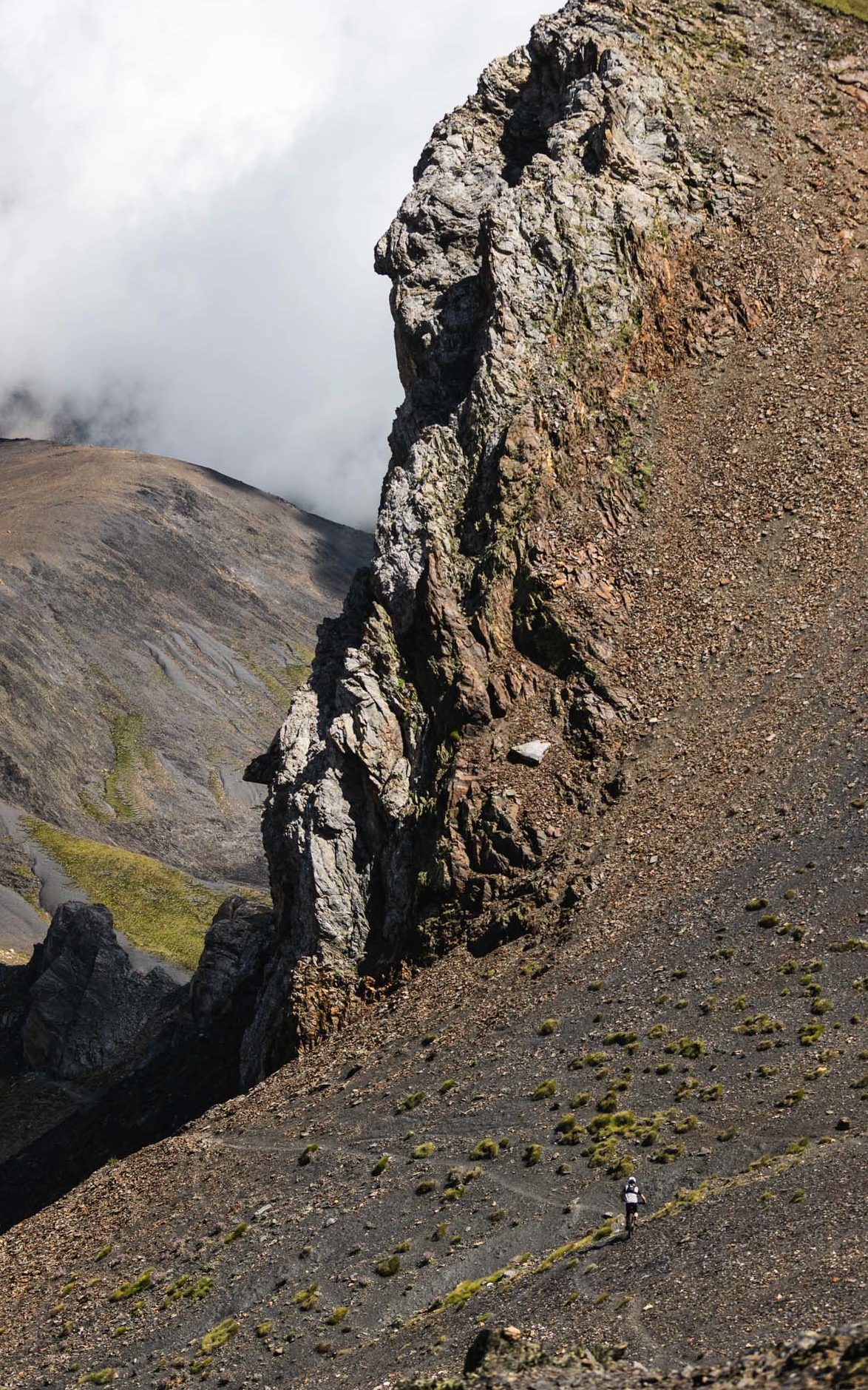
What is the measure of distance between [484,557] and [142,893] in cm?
10086

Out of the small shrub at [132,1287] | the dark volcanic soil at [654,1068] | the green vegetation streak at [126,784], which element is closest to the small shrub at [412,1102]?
the dark volcanic soil at [654,1068]

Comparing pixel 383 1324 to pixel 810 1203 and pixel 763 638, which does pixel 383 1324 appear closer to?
pixel 810 1203

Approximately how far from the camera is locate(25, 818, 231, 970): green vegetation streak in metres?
139

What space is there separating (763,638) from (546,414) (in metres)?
15.4

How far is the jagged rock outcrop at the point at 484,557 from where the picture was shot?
56594 millimetres

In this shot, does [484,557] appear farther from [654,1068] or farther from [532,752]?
[654,1068]

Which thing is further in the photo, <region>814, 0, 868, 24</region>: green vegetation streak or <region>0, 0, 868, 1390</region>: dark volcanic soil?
<region>814, 0, 868, 24</region>: green vegetation streak

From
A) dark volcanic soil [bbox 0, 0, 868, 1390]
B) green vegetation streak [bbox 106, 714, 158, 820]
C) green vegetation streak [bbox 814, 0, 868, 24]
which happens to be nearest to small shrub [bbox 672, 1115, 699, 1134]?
dark volcanic soil [bbox 0, 0, 868, 1390]

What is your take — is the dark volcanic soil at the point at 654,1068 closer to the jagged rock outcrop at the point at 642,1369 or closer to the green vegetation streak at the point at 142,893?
the jagged rock outcrop at the point at 642,1369

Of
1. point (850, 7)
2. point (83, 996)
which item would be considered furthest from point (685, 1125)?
point (83, 996)

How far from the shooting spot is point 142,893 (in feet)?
498

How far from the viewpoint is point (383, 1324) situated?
35.1 m

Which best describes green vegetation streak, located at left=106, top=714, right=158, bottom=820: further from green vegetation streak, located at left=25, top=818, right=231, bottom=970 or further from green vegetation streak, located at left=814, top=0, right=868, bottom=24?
green vegetation streak, located at left=814, top=0, right=868, bottom=24

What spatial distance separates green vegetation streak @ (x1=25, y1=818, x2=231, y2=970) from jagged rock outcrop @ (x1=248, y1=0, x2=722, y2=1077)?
68900mm
